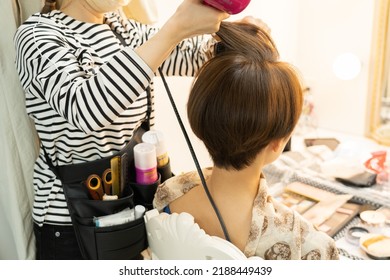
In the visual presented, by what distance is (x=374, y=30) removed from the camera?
147 cm

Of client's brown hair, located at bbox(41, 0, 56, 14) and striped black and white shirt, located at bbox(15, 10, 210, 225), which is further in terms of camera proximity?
client's brown hair, located at bbox(41, 0, 56, 14)

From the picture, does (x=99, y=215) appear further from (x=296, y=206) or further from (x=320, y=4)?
(x=320, y=4)

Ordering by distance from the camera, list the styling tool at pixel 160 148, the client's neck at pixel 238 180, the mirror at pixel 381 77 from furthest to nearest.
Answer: the mirror at pixel 381 77, the styling tool at pixel 160 148, the client's neck at pixel 238 180

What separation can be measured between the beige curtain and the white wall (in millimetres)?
520

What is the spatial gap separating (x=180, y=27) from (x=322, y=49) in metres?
1.14

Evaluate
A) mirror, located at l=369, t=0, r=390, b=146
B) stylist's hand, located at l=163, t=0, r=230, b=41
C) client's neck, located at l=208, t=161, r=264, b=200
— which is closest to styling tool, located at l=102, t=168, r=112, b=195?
client's neck, located at l=208, t=161, r=264, b=200

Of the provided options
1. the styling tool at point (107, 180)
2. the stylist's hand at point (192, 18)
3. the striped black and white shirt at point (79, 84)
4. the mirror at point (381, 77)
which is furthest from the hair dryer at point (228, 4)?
the mirror at point (381, 77)

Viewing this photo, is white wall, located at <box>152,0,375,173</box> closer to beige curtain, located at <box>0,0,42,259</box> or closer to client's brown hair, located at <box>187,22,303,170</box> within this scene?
beige curtain, located at <box>0,0,42,259</box>

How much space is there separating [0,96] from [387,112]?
4.24 ft

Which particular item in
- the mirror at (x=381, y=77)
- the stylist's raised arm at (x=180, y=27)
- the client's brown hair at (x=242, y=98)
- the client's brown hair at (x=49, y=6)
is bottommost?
the mirror at (x=381, y=77)

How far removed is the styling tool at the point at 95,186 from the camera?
0.81m

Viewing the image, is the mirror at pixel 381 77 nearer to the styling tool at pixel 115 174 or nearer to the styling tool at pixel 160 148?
the styling tool at pixel 160 148

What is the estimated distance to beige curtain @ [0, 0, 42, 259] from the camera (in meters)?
0.86

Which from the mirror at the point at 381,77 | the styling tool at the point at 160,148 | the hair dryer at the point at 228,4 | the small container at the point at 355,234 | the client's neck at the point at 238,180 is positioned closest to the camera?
the hair dryer at the point at 228,4
